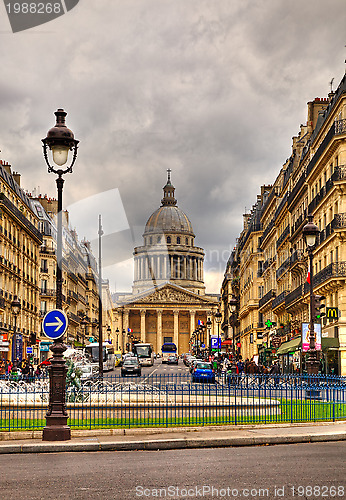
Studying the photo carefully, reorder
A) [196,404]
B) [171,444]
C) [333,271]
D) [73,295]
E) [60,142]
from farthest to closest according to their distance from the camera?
[73,295] → [333,271] → [196,404] → [60,142] → [171,444]

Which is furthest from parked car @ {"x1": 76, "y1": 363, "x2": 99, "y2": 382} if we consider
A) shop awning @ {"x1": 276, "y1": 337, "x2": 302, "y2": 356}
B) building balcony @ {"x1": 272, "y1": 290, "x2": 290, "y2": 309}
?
building balcony @ {"x1": 272, "y1": 290, "x2": 290, "y2": 309}

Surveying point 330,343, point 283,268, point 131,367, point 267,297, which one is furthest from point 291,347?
point 267,297

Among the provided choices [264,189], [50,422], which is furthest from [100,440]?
[264,189]

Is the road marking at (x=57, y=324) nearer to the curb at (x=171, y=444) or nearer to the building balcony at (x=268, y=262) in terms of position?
the curb at (x=171, y=444)

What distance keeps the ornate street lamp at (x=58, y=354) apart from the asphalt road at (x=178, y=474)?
1.34 meters

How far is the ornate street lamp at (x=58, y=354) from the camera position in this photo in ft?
51.9

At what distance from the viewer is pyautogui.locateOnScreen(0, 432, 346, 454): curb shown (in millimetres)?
14867

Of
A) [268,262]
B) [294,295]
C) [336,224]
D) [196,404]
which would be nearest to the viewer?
[196,404]

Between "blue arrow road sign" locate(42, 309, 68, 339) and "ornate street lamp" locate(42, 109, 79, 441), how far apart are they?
163 mm

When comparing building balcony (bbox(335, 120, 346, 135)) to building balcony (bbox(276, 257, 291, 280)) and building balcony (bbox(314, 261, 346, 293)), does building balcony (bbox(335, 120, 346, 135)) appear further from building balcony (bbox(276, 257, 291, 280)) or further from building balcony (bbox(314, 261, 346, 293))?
building balcony (bbox(276, 257, 291, 280))

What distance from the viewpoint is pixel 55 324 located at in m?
16.0

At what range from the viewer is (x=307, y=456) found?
13086 mm

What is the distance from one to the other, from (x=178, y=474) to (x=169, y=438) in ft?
16.5

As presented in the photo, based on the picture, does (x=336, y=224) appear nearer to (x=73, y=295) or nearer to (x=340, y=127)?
(x=340, y=127)
